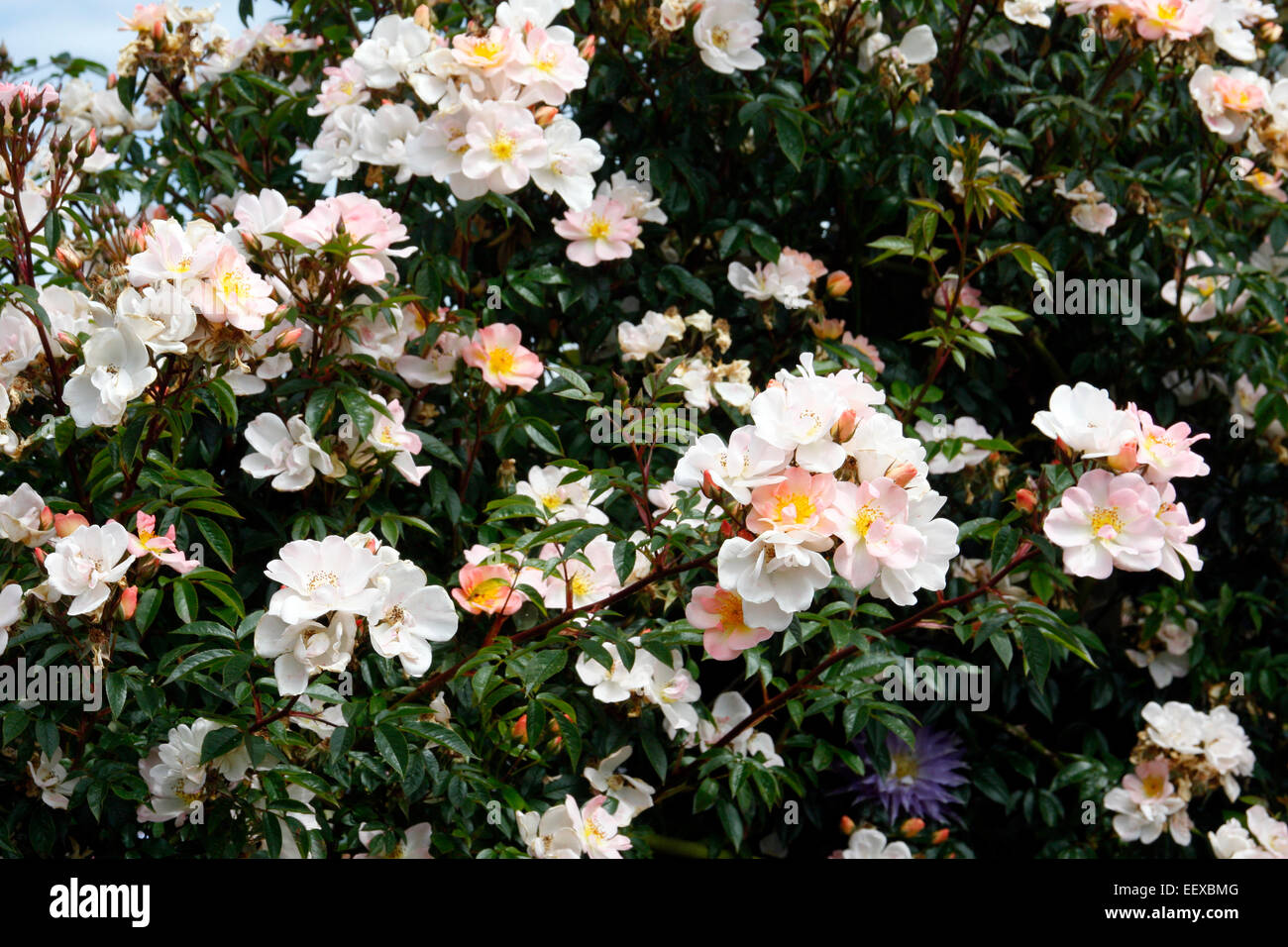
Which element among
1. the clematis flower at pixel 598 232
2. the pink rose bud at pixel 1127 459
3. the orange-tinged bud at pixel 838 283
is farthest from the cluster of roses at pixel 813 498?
the orange-tinged bud at pixel 838 283

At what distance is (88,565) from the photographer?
1.53 meters

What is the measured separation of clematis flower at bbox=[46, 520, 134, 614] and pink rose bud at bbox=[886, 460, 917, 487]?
925mm

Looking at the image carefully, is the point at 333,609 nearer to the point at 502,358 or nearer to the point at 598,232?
the point at 502,358

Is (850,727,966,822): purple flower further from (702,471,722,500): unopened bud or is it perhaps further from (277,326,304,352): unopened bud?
(277,326,304,352): unopened bud

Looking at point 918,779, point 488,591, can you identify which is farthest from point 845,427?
point 918,779

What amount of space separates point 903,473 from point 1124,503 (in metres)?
0.32

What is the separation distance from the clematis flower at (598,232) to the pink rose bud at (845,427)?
1034 mm

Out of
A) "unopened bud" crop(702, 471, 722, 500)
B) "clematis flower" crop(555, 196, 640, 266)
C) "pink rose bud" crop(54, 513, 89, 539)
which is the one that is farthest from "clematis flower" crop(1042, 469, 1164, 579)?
"pink rose bud" crop(54, 513, 89, 539)

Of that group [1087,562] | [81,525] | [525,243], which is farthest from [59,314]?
[1087,562]

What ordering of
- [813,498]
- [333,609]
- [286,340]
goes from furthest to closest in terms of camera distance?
1. [286,340]
2. [333,609]
3. [813,498]

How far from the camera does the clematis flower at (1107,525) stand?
59.9 inches

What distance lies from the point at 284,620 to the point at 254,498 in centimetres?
72

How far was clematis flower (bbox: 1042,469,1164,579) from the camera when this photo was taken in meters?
1.52

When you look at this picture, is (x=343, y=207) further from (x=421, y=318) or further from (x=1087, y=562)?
(x=1087, y=562)
